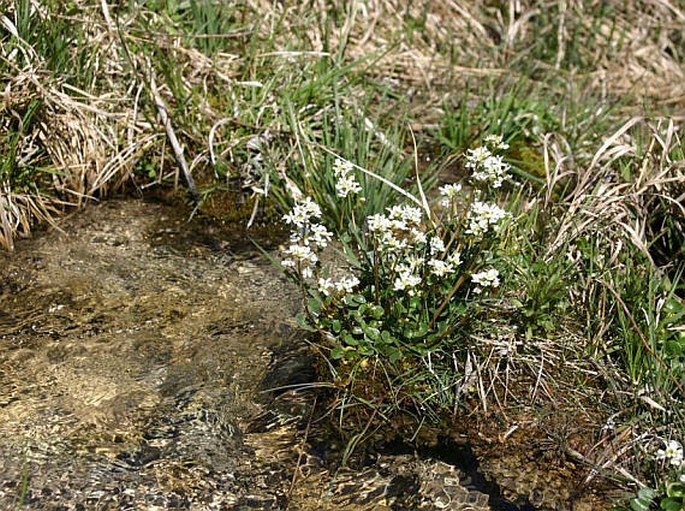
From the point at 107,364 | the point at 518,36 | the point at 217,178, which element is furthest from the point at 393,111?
the point at 107,364

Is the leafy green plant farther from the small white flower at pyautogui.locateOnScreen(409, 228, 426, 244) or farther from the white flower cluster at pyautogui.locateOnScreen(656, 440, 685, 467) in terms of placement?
the white flower cluster at pyautogui.locateOnScreen(656, 440, 685, 467)

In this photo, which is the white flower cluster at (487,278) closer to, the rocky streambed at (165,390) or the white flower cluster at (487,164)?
the white flower cluster at (487,164)

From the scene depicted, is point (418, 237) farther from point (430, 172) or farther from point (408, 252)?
point (430, 172)

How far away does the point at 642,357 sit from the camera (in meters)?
2.85

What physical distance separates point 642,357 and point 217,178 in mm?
2132

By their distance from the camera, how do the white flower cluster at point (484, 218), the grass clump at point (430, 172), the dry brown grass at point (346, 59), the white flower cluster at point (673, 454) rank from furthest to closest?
the dry brown grass at point (346, 59)
the grass clump at point (430, 172)
the white flower cluster at point (484, 218)
the white flower cluster at point (673, 454)

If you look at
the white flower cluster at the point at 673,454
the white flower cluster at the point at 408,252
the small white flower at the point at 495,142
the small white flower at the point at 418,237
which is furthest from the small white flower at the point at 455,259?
the white flower cluster at the point at 673,454

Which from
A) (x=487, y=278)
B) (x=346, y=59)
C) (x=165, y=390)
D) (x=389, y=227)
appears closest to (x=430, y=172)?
(x=346, y=59)

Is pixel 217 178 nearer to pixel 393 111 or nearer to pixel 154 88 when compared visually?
pixel 154 88

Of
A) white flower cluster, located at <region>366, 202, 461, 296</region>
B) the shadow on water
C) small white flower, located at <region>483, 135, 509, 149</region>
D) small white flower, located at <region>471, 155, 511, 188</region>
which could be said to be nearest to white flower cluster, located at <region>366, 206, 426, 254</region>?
white flower cluster, located at <region>366, 202, 461, 296</region>

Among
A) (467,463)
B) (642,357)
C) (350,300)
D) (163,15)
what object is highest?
(163,15)

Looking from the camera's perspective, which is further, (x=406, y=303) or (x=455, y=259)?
(x=406, y=303)

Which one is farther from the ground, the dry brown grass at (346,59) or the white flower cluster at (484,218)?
the white flower cluster at (484,218)

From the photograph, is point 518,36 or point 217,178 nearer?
point 217,178
